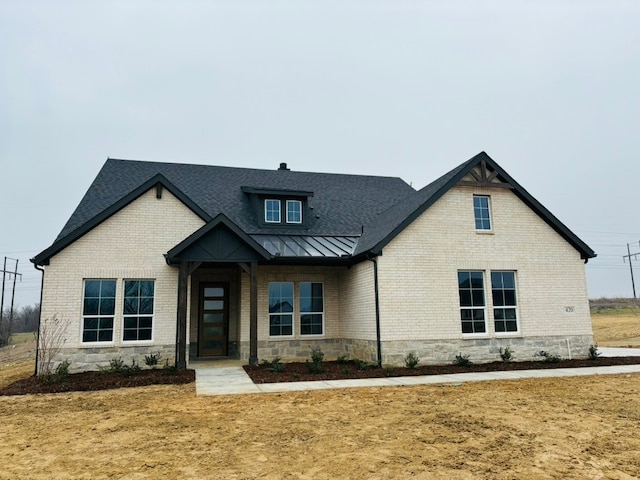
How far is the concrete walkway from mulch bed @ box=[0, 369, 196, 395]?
0.60 meters

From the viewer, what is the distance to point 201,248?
1303 centimetres

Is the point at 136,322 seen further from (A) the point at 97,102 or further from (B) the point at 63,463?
(A) the point at 97,102

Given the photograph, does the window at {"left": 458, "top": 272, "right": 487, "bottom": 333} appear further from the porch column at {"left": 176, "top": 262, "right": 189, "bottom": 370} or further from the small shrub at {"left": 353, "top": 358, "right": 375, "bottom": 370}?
the porch column at {"left": 176, "top": 262, "right": 189, "bottom": 370}

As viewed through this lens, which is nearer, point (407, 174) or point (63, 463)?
point (63, 463)

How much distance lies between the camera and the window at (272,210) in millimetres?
17250

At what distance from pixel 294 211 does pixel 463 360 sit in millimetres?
8423

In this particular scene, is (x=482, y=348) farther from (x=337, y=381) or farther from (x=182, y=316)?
(x=182, y=316)

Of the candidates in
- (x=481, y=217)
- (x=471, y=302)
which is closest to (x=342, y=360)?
(x=471, y=302)

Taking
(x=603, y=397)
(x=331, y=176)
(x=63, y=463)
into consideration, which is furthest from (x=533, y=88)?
(x=63, y=463)

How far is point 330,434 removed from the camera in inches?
246

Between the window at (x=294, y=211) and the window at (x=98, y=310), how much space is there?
6.96 metres

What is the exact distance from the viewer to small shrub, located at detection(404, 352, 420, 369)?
1252cm

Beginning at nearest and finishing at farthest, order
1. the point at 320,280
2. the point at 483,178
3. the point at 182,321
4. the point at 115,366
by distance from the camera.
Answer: the point at 115,366 < the point at 182,321 < the point at 483,178 < the point at 320,280

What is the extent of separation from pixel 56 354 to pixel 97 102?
27.6 m
